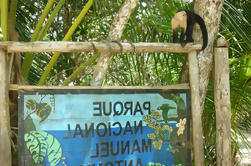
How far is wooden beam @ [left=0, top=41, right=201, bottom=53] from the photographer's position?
1580 millimetres

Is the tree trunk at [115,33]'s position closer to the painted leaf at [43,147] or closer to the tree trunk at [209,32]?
the tree trunk at [209,32]

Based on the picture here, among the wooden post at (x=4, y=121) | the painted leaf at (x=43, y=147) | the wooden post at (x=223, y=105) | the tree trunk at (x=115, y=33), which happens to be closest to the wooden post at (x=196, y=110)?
the wooden post at (x=223, y=105)

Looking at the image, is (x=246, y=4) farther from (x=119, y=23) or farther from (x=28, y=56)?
(x=28, y=56)

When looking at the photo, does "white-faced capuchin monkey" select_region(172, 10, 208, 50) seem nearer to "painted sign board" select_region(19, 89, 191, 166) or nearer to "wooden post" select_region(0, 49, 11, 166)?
"painted sign board" select_region(19, 89, 191, 166)

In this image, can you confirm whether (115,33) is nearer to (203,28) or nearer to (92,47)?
(92,47)

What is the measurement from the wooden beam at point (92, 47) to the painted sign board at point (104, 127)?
0.76 ft

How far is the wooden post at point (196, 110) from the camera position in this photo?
1.85m

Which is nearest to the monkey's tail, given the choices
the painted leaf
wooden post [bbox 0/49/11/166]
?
the painted leaf

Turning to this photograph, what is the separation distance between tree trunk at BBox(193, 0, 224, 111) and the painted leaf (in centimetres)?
101

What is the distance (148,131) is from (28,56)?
0.99m

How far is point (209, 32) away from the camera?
6.66 feet

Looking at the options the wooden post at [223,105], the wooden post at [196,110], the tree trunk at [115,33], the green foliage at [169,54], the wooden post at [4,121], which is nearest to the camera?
the wooden post at [4,121]

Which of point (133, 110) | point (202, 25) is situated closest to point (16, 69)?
point (133, 110)

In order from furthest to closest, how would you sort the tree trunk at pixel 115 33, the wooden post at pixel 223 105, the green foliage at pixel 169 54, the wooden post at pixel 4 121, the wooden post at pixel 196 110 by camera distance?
the green foliage at pixel 169 54
the tree trunk at pixel 115 33
the wooden post at pixel 223 105
the wooden post at pixel 196 110
the wooden post at pixel 4 121
